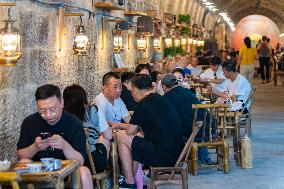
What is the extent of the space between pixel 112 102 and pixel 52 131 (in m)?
2.82

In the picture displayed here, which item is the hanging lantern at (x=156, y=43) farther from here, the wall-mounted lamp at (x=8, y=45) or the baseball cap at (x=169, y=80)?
the wall-mounted lamp at (x=8, y=45)

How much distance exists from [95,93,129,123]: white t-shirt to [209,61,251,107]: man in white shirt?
10.1 feet

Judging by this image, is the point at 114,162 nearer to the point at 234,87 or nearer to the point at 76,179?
the point at 76,179

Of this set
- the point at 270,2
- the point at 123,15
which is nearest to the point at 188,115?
the point at 123,15

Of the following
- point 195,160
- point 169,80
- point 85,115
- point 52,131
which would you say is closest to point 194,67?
point 195,160

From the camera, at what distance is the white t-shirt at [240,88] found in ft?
37.0

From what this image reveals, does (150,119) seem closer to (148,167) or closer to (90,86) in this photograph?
(148,167)

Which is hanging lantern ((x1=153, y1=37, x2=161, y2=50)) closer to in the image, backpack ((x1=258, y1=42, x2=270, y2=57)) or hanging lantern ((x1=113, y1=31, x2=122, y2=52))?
hanging lantern ((x1=113, y1=31, x2=122, y2=52))

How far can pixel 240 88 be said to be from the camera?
11281mm

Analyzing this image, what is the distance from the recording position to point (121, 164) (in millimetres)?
7516

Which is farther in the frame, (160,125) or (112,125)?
(112,125)

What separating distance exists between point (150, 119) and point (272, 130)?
22.8ft

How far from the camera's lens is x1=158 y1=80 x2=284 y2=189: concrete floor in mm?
8312

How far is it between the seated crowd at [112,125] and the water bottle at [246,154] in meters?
0.91
